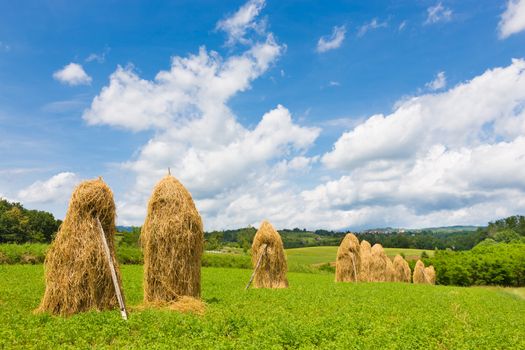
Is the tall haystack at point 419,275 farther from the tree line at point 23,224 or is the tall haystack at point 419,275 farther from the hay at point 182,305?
the tree line at point 23,224

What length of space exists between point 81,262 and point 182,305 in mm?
3508

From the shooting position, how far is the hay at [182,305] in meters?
13.4

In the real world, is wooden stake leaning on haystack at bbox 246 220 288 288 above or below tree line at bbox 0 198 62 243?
below

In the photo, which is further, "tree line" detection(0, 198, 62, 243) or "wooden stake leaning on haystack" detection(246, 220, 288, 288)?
"tree line" detection(0, 198, 62, 243)

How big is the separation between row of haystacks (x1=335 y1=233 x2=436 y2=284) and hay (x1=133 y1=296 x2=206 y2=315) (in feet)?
67.0

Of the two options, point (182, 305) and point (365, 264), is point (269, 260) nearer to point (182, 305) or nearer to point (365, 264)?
point (182, 305)

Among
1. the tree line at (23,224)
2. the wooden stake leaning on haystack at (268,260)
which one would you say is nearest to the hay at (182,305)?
the wooden stake leaning on haystack at (268,260)

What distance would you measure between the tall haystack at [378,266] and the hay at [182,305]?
26.8 m

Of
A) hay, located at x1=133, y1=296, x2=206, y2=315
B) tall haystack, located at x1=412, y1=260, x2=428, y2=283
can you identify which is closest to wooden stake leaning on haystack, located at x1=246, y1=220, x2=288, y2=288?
hay, located at x1=133, y1=296, x2=206, y2=315

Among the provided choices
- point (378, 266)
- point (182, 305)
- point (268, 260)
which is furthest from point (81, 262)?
point (378, 266)

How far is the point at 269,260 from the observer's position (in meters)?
23.5

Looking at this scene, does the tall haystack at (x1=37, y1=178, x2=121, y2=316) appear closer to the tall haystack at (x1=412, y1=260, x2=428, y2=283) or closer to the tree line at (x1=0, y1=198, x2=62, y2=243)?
the tall haystack at (x1=412, y1=260, x2=428, y2=283)

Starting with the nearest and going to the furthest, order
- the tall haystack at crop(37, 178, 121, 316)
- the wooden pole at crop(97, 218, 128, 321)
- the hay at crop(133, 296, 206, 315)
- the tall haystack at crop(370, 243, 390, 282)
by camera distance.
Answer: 1. the wooden pole at crop(97, 218, 128, 321)
2. the tall haystack at crop(37, 178, 121, 316)
3. the hay at crop(133, 296, 206, 315)
4. the tall haystack at crop(370, 243, 390, 282)

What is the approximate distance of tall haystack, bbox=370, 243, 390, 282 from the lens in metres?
37.8
